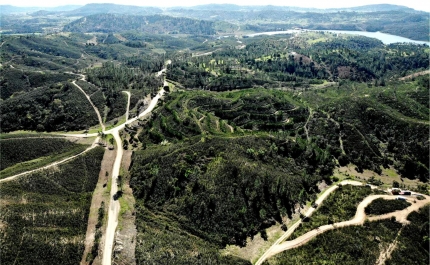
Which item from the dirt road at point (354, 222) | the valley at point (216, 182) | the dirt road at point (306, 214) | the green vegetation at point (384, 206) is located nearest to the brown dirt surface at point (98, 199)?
the valley at point (216, 182)

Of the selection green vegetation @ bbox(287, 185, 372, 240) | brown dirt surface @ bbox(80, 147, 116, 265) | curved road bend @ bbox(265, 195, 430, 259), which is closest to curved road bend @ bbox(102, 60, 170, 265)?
brown dirt surface @ bbox(80, 147, 116, 265)

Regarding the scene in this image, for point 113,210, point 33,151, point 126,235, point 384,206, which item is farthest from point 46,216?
point 384,206

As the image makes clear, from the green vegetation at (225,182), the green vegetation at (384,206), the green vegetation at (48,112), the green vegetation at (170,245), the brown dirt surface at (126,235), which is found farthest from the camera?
the green vegetation at (48,112)

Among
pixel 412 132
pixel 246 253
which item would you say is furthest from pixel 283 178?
pixel 412 132

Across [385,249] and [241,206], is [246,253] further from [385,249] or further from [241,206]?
[385,249]

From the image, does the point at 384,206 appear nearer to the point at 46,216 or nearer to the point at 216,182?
the point at 216,182

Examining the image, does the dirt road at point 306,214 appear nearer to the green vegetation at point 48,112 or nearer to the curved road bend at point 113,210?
the curved road bend at point 113,210

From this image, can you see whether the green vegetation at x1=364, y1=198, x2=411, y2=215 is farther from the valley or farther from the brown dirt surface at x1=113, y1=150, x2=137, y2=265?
the brown dirt surface at x1=113, y1=150, x2=137, y2=265
